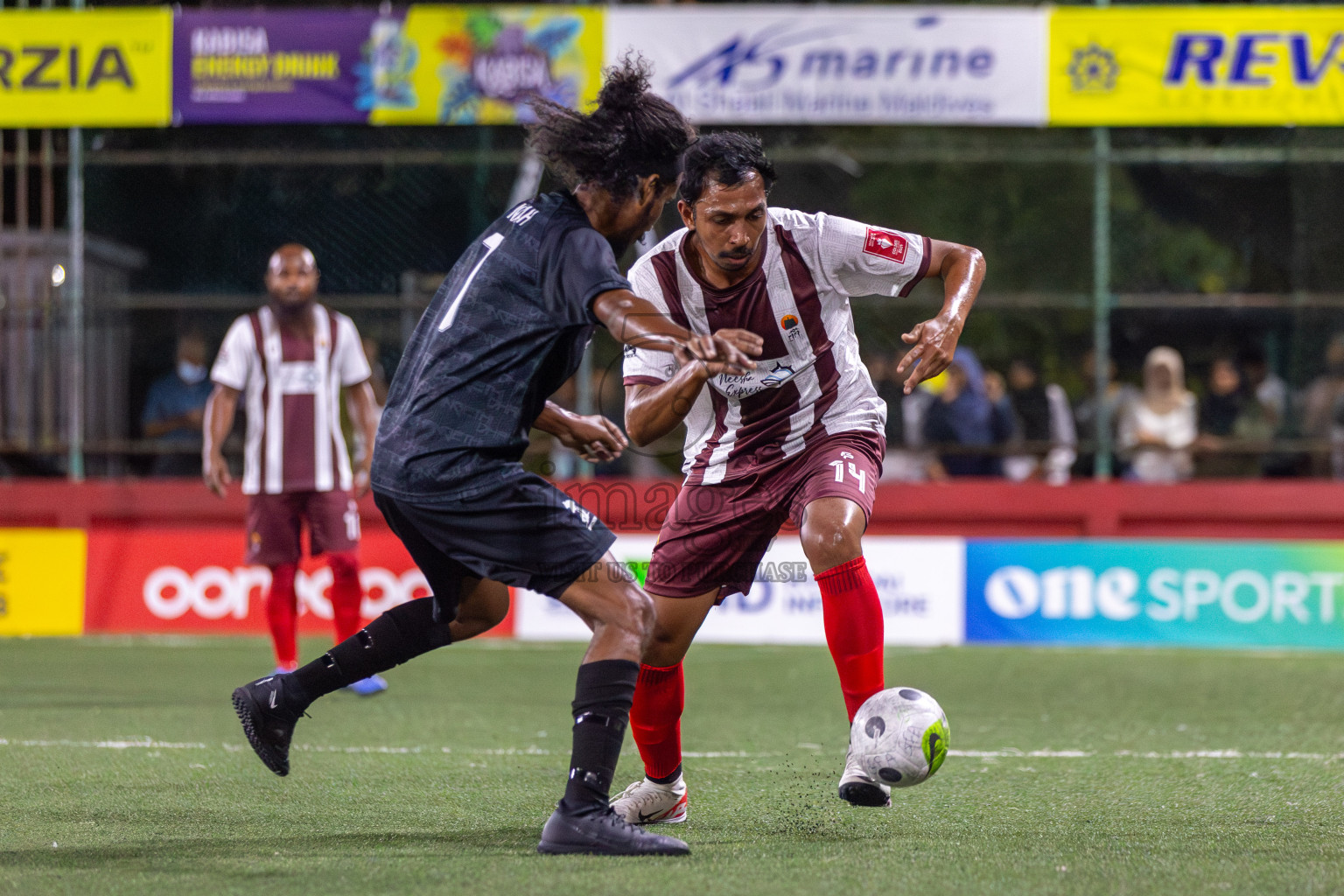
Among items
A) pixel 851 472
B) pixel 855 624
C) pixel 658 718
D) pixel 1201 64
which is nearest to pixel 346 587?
pixel 658 718

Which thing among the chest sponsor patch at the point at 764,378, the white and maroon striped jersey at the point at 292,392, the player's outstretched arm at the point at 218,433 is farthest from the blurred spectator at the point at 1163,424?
the chest sponsor patch at the point at 764,378

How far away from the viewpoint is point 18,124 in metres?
12.2

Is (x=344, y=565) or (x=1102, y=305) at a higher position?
(x=1102, y=305)

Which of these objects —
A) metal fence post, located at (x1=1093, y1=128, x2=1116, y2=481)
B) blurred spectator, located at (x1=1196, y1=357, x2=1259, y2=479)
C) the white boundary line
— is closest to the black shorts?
the white boundary line

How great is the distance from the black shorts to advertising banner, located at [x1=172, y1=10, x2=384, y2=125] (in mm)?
8622

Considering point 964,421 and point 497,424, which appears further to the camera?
point 964,421

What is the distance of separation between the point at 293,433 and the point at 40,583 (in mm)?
4165

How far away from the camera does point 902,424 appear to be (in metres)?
12.2

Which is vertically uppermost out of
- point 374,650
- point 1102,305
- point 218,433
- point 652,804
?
point 1102,305

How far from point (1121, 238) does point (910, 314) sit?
184cm

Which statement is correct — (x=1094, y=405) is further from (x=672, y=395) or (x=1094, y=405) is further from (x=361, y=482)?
(x=672, y=395)

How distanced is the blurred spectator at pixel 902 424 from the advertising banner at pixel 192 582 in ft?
10.7

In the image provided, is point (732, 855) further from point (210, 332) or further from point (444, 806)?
point (210, 332)

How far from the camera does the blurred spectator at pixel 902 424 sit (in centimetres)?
1194
